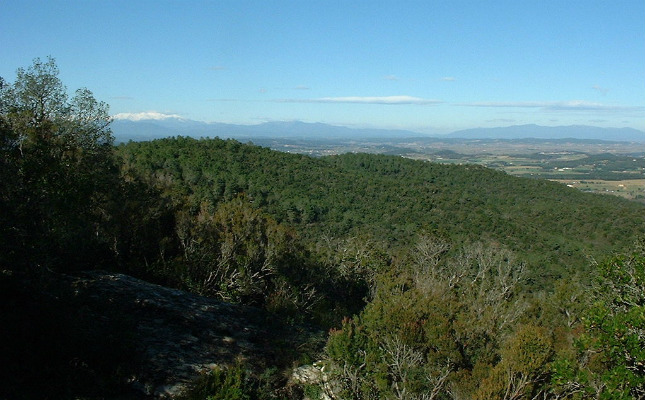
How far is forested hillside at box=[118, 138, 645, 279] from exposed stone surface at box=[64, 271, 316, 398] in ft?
60.7

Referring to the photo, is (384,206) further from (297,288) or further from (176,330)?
(176,330)

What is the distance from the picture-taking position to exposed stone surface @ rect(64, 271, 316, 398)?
647 cm

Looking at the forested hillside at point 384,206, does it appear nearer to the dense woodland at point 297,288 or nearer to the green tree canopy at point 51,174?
the dense woodland at point 297,288

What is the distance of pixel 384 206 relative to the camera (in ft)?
138

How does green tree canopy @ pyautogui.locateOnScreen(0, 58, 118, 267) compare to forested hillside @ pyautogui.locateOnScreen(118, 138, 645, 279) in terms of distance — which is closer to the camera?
green tree canopy @ pyautogui.locateOnScreen(0, 58, 118, 267)

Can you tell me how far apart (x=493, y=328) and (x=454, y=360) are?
6.53 ft

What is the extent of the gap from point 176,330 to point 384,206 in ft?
116

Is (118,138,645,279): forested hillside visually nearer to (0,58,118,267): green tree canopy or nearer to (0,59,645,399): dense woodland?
(0,59,645,399): dense woodland

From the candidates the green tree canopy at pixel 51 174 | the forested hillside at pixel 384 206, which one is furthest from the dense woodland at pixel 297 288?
the forested hillside at pixel 384 206

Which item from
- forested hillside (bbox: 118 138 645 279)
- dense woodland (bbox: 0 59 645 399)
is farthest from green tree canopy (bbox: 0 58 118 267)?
forested hillside (bbox: 118 138 645 279)

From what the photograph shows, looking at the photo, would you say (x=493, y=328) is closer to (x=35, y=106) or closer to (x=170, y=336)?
(x=170, y=336)

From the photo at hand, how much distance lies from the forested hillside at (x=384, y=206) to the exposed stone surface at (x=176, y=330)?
18504 mm

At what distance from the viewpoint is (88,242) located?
10023 millimetres

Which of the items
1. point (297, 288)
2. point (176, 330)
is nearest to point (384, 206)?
point (297, 288)
